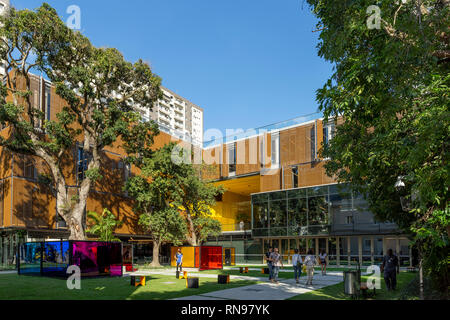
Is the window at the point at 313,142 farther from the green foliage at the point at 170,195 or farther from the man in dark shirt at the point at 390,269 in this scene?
the man in dark shirt at the point at 390,269

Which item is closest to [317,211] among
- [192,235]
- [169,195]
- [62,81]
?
[192,235]

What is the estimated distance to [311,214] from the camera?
121 feet

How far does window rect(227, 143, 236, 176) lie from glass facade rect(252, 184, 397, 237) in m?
5.94

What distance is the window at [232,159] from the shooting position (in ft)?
156

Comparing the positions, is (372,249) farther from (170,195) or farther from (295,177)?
(170,195)

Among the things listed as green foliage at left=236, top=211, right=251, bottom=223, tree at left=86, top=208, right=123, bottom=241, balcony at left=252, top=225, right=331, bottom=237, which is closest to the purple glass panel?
tree at left=86, top=208, right=123, bottom=241

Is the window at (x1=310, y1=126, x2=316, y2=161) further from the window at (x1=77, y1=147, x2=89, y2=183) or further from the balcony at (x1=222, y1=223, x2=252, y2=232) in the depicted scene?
the window at (x1=77, y1=147, x2=89, y2=183)

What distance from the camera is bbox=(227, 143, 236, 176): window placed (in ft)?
156

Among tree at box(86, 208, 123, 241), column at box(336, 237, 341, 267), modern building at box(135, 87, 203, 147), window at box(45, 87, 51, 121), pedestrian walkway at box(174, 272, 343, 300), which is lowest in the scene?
column at box(336, 237, 341, 267)

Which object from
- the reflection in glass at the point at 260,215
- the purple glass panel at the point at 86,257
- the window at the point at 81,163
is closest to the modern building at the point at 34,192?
the window at the point at 81,163

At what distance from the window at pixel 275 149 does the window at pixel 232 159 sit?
563 centimetres

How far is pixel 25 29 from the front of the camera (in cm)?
2611

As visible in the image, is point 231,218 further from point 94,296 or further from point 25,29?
point 94,296
